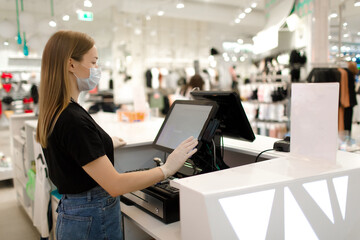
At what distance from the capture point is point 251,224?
3.91 ft

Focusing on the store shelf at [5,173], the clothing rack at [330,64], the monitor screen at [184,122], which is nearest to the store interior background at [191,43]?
the clothing rack at [330,64]

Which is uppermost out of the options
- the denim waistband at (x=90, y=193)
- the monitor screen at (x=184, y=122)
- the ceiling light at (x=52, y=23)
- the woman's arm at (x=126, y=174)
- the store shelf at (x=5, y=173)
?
the ceiling light at (x=52, y=23)

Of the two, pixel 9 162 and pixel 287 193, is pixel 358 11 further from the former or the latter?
pixel 9 162

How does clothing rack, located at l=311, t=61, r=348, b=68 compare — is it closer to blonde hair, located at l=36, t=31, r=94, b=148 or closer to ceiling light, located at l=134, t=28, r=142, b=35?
ceiling light, located at l=134, t=28, r=142, b=35

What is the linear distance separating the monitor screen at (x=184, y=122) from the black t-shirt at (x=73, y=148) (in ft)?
1.39

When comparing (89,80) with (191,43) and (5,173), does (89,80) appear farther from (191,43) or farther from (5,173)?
(191,43)

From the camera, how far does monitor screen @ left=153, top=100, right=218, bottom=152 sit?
5.48 feet

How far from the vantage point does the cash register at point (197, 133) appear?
167 centimetres

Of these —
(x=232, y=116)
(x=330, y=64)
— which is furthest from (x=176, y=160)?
(x=330, y=64)

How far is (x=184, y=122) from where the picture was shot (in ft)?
5.99

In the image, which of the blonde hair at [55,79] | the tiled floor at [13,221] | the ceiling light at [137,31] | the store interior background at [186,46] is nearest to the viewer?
the blonde hair at [55,79]

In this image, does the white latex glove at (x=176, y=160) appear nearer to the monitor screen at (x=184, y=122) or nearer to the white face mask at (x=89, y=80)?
the monitor screen at (x=184, y=122)

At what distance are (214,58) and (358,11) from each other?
5289mm

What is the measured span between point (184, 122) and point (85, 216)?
0.71 metres
